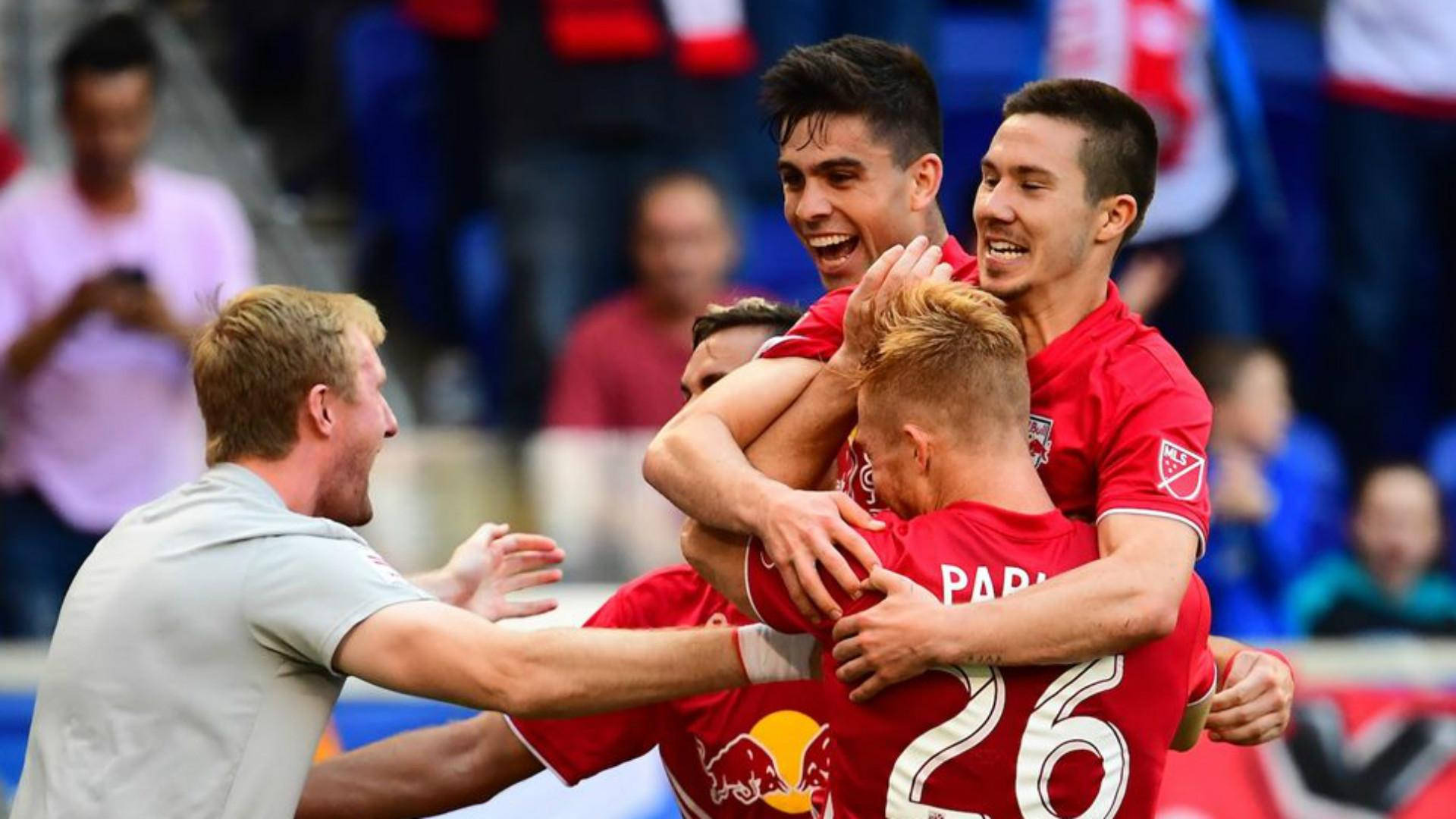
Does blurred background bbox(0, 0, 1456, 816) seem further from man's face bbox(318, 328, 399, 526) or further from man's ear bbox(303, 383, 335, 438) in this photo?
man's ear bbox(303, 383, 335, 438)

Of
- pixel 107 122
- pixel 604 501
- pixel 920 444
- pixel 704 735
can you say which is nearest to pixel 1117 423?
pixel 920 444

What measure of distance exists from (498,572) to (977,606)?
141 cm

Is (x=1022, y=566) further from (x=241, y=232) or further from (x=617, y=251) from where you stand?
(x=241, y=232)

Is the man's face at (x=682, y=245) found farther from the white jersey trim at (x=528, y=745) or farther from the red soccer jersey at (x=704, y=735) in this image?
the white jersey trim at (x=528, y=745)

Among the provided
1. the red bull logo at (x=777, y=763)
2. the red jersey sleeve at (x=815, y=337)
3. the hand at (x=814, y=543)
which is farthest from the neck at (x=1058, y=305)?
the red bull logo at (x=777, y=763)

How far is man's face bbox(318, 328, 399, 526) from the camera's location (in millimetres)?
4723

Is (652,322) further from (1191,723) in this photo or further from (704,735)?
(1191,723)

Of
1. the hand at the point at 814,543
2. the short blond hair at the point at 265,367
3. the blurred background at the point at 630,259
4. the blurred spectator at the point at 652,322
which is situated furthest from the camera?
the blurred spectator at the point at 652,322

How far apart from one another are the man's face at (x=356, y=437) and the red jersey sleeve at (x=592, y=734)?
0.69m

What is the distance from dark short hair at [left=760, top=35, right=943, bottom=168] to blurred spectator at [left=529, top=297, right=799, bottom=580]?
9.92ft

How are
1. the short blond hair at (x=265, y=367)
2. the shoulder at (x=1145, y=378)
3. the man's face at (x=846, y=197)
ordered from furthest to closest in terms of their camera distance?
the man's face at (x=846, y=197) < the short blond hair at (x=265, y=367) < the shoulder at (x=1145, y=378)

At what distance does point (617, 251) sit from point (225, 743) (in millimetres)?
4377

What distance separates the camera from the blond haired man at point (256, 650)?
4.46 meters

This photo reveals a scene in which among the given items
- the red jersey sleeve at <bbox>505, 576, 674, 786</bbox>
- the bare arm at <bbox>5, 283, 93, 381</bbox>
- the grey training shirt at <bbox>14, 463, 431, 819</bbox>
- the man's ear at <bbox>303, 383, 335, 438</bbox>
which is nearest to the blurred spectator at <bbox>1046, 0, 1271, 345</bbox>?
the bare arm at <bbox>5, 283, 93, 381</bbox>
